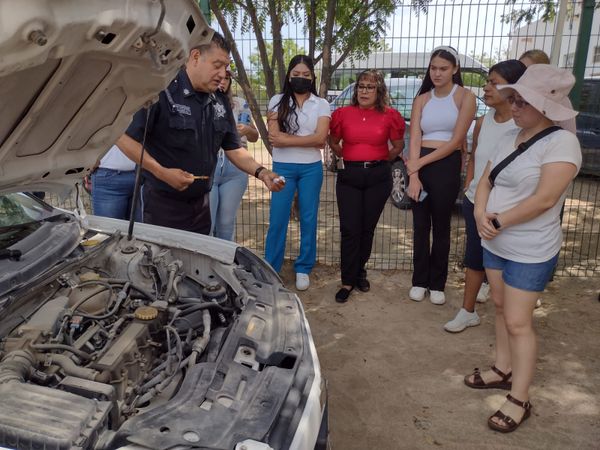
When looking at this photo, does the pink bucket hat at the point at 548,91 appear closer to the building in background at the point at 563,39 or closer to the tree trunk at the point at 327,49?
the building in background at the point at 563,39

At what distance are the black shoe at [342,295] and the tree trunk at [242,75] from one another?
192cm

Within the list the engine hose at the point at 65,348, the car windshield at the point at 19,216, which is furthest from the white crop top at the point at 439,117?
the engine hose at the point at 65,348

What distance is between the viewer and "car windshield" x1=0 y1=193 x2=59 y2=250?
2.73 meters

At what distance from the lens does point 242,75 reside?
19.8ft

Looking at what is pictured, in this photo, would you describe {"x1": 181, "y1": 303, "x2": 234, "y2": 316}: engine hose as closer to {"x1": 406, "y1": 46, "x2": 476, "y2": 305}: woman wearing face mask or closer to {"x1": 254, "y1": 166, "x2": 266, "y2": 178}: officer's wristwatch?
{"x1": 254, "y1": 166, "x2": 266, "y2": 178}: officer's wristwatch

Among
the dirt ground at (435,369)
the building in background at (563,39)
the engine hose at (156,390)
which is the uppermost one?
the building in background at (563,39)

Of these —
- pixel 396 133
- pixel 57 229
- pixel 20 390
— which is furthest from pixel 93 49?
pixel 396 133

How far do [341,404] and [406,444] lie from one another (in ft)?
1.66

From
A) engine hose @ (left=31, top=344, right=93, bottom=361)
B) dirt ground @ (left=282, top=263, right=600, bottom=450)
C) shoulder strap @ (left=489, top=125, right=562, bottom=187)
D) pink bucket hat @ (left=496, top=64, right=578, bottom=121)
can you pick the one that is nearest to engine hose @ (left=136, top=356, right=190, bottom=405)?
engine hose @ (left=31, top=344, right=93, bottom=361)

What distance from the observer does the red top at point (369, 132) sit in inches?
183

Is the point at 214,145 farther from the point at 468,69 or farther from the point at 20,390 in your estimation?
the point at 468,69

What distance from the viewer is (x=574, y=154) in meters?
2.80

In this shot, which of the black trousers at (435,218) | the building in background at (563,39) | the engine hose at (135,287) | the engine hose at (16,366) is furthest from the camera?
the building in background at (563,39)

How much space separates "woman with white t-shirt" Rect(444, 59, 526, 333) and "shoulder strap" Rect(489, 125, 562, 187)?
808mm
